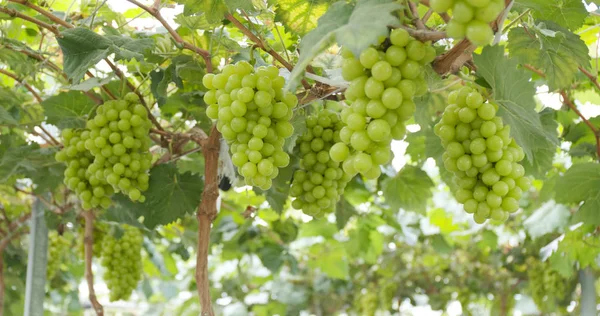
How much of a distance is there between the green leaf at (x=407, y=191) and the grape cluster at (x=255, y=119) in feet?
3.71

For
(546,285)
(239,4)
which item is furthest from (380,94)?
(546,285)

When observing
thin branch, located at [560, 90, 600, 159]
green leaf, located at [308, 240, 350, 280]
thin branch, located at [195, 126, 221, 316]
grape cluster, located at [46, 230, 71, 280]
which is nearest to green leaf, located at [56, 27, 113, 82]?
thin branch, located at [195, 126, 221, 316]

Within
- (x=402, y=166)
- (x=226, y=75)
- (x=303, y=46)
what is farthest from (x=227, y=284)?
(x=303, y=46)

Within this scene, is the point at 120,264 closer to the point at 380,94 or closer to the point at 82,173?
the point at 82,173

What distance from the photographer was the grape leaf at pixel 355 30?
0.66 metres

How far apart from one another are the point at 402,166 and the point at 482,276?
82.0 inches

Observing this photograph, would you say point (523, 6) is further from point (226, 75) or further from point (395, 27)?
point (226, 75)

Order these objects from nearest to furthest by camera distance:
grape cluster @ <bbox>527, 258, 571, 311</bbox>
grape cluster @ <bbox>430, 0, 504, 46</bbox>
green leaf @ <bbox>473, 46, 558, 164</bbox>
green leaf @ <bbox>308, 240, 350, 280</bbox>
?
grape cluster @ <bbox>430, 0, 504, 46</bbox>, green leaf @ <bbox>473, 46, 558, 164</bbox>, grape cluster @ <bbox>527, 258, 571, 311</bbox>, green leaf @ <bbox>308, 240, 350, 280</bbox>

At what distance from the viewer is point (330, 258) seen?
3287mm

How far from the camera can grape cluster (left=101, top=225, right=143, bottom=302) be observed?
7.22 feet

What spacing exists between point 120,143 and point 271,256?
1.58 meters

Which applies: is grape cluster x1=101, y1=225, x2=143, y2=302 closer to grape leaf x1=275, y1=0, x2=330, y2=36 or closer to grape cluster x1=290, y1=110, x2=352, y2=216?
grape cluster x1=290, y1=110, x2=352, y2=216

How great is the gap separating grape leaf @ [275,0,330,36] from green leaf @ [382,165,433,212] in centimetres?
96

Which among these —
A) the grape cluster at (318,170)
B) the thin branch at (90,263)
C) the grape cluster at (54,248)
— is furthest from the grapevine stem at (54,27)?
the grape cluster at (54,248)
